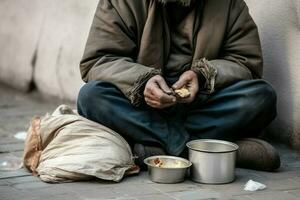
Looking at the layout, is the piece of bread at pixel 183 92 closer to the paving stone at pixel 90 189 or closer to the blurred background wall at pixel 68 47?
the paving stone at pixel 90 189

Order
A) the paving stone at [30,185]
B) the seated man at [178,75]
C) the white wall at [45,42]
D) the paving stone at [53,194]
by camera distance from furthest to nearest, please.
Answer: the white wall at [45,42], the seated man at [178,75], the paving stone at [30,185], the paving stone at [53,194]

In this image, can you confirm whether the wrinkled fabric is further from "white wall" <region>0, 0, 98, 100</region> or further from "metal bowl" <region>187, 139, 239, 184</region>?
"white wall" <region>0, 0, 98, 100</region>

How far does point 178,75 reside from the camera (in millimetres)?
4910

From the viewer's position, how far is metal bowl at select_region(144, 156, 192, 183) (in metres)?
4.39

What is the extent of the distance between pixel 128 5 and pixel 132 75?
0.48m

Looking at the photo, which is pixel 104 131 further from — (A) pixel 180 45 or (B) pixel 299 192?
(B) pixel 299 192

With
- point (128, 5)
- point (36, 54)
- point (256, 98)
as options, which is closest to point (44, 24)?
point (36, 54)

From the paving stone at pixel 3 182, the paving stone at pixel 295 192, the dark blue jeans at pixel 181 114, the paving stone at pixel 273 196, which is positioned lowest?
the paving stone at pixel 3 182

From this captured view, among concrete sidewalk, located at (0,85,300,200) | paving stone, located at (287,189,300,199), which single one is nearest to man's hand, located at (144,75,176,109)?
concrete sidewalk, located at (0,85,300,200)

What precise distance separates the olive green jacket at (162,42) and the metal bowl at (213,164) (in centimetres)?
51

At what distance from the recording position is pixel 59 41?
7137mm

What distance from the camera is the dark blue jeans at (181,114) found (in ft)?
15.4

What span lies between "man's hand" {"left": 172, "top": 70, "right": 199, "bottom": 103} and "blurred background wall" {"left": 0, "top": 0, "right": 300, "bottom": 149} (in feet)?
3.03

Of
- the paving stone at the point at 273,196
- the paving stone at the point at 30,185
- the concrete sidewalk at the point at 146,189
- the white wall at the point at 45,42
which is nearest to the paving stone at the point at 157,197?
the concrete sidewalk at the point at 146,189
